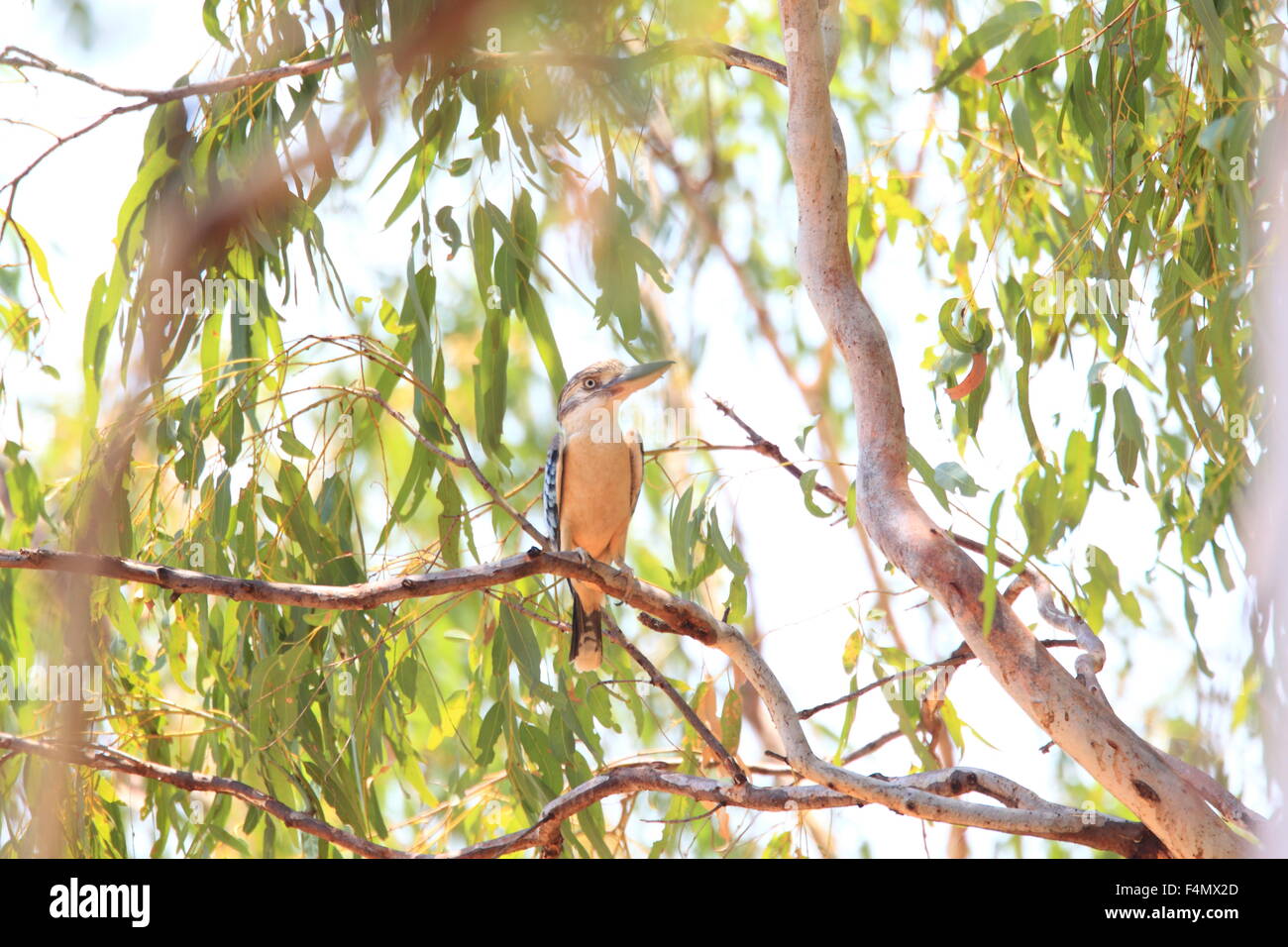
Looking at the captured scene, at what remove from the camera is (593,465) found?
3.69 m

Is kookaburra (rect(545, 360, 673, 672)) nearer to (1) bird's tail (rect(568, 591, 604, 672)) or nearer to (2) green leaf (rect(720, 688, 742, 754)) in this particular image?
(1) bird's tail (rect(568, 591, 604, 672))

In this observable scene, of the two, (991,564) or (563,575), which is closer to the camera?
(991,564)

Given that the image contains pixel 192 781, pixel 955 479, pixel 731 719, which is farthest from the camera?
pixel 731 719

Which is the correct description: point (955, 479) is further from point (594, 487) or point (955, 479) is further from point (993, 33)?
point (594, 487)

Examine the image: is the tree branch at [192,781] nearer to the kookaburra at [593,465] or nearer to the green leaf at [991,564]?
the kookaburra at [593,465]

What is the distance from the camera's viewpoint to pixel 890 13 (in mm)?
5105

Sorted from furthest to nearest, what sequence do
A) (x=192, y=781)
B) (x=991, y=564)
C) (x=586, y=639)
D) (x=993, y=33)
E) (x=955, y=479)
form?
(x=586, y=639) < (x=192, y=781) < (x=993, y=33) < (x=955, y=479) < (x=991, y=564)

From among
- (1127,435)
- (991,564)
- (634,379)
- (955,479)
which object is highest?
(634,379)

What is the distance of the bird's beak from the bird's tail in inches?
26.4

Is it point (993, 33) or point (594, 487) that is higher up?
point (993, 33)

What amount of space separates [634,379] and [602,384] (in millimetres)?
180

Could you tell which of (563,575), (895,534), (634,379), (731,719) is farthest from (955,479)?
(634,379)

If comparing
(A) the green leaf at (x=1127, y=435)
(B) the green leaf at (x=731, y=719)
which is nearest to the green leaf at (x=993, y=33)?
(A) the green leaf at (x=1127, y=435)
